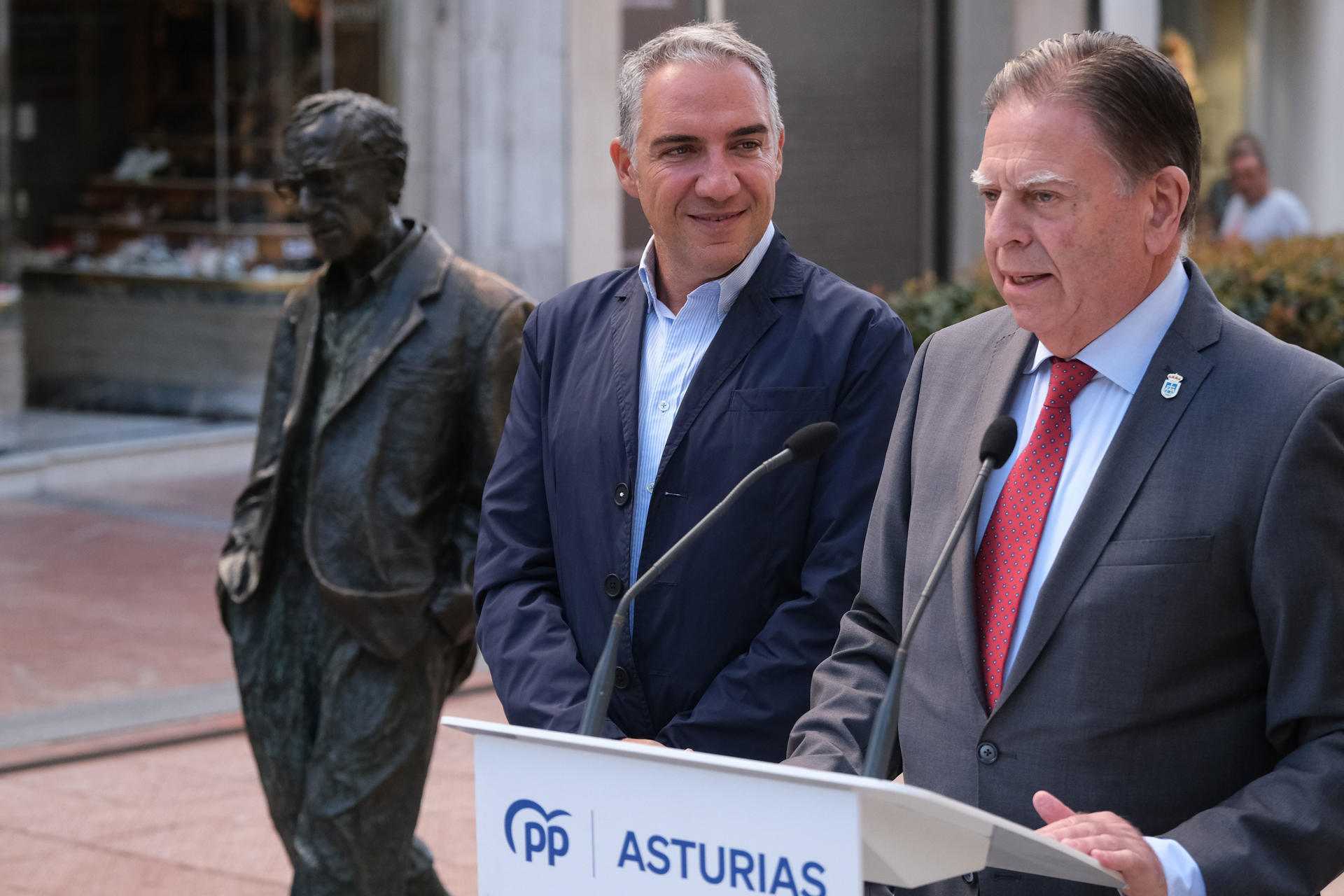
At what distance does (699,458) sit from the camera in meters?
2.98

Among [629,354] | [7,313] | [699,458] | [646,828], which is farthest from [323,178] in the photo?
[7,313]

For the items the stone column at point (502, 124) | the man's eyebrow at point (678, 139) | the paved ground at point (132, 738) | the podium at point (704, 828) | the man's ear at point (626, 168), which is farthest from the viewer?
the stone column at point (502, 124)

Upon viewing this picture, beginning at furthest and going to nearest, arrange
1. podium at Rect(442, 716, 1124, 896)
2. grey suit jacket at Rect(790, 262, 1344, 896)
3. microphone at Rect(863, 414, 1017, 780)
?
grey suit jacket at Rect(790, 262, 1344, 896) → microphone at Rect(863, 414, 1017, 780) → podium at Rect(442, 716, 1124, 896)

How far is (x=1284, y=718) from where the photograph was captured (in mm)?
2143

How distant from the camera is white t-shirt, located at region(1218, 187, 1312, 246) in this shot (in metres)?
12.1

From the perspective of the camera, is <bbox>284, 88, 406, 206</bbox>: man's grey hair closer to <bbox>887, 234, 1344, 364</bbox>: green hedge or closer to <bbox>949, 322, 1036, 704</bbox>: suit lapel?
<bbox>949, 322, 1036, 704</bbox>: suit lapel

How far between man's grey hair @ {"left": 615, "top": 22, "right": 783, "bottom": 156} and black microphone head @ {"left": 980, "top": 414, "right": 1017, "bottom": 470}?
1033 millimetres

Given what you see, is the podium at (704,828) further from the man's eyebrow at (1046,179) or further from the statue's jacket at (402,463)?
the statue's jacket at (402,463)

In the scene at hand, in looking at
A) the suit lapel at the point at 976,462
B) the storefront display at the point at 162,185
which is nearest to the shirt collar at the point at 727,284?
the suit lapel at the point at 976,462

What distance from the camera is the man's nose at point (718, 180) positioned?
9.87 ft

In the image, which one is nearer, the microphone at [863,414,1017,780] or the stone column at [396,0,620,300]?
the microphone at [863,414,1017,780]

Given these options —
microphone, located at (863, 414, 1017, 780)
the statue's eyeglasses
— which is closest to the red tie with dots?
microphone, located at (863, 414, 1017, 780)

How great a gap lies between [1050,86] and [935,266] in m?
14.4

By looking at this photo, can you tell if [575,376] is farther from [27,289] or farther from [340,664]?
[27,289]
